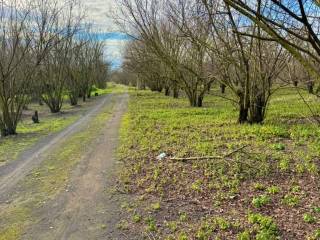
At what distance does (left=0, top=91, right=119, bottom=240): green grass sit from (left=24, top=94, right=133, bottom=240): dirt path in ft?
0.65

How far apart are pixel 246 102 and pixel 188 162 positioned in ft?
21.2

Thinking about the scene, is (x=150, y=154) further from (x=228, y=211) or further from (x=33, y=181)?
(x=228, y=211)

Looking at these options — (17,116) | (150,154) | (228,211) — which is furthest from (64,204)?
(17,116)

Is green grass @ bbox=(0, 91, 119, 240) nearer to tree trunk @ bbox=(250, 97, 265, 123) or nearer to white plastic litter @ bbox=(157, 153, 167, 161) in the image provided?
white plastic litter @ bbox=(157, 153, 167, 161)

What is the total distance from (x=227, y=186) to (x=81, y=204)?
2.57 meters

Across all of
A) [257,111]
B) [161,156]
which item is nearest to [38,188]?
[161,156]

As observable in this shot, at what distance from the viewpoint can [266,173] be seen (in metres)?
7.13

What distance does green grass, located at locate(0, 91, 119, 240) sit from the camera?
18.5 ft

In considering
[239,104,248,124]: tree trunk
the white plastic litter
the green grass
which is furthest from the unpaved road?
[239,104,248,124]: tree trunk

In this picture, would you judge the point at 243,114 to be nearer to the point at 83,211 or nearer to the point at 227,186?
the point at 227,186

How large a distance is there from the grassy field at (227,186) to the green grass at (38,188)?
135 centimetres

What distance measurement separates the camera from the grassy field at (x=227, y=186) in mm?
4977

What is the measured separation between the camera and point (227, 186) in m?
6.61

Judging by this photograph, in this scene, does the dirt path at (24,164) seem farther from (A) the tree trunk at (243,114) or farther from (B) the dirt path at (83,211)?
(A) the tree trunk at (243,114)
